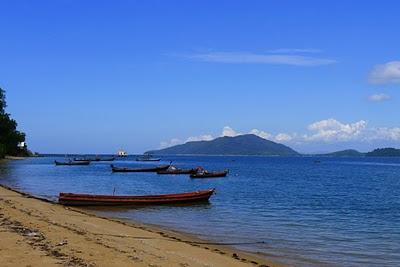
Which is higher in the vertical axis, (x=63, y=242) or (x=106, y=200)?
(x=63, y=242)

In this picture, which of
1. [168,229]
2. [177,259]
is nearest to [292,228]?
[168,229]

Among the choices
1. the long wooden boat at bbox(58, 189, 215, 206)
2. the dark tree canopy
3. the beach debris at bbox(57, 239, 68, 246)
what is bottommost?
the long wooden boat at bbox(58, 189, 215, 206)

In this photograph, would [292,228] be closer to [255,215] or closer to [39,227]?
[255,215]

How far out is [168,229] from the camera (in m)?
25.7

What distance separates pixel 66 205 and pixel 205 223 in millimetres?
12564

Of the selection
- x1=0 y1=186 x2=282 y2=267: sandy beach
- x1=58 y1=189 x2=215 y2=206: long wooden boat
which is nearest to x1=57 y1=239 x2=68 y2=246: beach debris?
x1=0 y1=186 x2=282 y2=267: sandy beach

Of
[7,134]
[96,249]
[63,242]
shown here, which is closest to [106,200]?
[63,242]

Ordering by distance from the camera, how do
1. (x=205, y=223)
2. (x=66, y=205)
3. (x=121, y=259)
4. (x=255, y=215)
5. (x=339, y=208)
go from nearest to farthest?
(x=121, y=259) → (x=205, y=223) → (x=255, y=215) → (x=66, y=205) → (x=339, y=208)

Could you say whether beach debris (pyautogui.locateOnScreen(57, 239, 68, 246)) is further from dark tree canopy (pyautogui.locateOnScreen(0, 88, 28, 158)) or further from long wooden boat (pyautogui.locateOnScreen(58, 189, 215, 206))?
dark tree canopy (pyautogui.locateOnScreen(0, 88, 28, 158))

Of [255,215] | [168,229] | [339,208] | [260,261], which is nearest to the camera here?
[260,261]

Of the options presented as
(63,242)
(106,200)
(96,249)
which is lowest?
(106,200)

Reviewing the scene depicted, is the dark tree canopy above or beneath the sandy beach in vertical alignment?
above

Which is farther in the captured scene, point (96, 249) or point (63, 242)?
point (63, 242)

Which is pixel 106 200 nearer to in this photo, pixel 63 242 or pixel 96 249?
pixel 63 242
